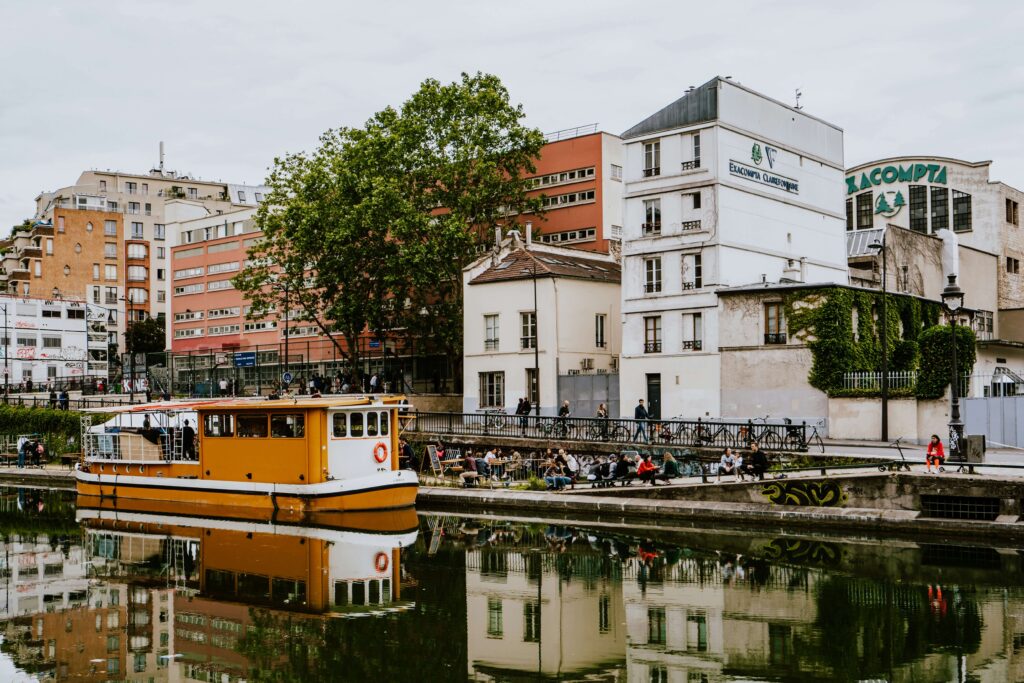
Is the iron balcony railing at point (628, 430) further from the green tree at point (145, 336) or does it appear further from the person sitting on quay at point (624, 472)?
the green tree at point (145, 336)

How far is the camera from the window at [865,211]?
60.9 metres

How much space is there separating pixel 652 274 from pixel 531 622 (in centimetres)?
2956

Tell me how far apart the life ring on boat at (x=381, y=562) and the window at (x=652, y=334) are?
2307cm

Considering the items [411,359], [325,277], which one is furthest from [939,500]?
[411,359]

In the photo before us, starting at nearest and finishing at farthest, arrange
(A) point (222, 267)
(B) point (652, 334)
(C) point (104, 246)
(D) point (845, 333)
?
(D) point (845, 333) < (B) point (652, 334) < (A) point (222, 267) < (C) point (104, 246)

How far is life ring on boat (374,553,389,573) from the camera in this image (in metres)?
23.6

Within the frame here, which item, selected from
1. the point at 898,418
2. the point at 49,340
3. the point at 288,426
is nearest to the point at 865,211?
the point at 898,418

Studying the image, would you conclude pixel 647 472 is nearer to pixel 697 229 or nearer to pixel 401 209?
pixel 697 229

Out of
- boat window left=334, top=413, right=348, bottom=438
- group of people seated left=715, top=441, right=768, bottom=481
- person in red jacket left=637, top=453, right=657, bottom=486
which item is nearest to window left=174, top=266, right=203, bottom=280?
boat window left=334, top=413, right=348, bottom=438

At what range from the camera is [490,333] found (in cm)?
5128

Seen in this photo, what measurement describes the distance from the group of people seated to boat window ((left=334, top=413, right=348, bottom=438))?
36.9 ft

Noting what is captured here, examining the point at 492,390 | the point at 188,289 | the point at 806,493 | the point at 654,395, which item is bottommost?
the point at 806,493

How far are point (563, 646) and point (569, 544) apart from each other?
9.33 meters

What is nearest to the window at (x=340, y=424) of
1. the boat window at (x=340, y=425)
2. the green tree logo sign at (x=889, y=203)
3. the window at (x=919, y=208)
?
the boat window at (x=340, y=425)
